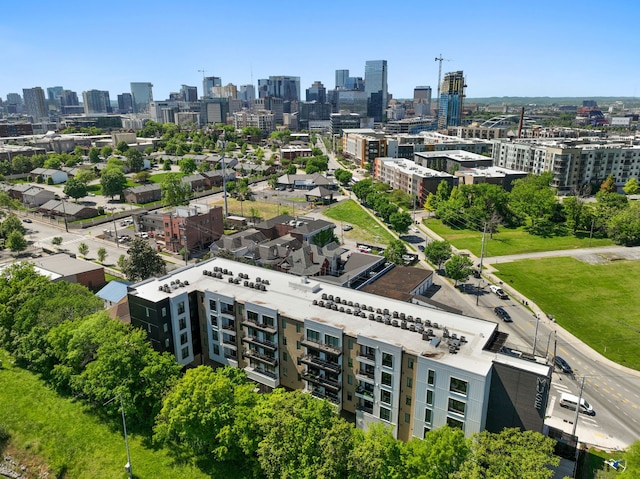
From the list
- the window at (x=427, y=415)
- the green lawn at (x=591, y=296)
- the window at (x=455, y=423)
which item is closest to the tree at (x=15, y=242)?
the window at (x=427, y=415)

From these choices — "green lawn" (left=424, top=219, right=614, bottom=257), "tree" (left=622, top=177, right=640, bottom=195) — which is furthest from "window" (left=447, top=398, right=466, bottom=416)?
"tree" (left=622, top=177, right=640, bottom=195)

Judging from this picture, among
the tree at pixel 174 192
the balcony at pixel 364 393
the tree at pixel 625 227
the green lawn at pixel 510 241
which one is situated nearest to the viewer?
the balcony at pixel 364 393

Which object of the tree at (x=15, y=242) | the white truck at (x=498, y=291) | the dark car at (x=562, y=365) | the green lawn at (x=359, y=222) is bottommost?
the dark car at (x=562, y=365)

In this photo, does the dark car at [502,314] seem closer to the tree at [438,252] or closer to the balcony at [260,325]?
the tree at [438,252]

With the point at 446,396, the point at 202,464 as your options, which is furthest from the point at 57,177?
the point at 446,396

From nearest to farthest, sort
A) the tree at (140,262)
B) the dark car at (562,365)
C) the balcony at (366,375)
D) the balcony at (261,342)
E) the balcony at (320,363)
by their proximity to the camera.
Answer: the balcony at (366,375) → the balcony at (320,363) → the balcony at (261,342) → the dark car at (562,365) → the tree at (140,262)

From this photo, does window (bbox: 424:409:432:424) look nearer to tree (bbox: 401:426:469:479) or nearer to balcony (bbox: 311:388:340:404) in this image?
tree (bbox: 401:426:469:479)

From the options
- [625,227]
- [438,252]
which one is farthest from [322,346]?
[625,227]
